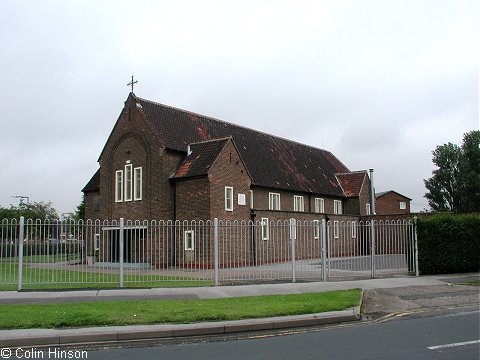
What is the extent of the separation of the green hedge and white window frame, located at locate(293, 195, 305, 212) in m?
17.8

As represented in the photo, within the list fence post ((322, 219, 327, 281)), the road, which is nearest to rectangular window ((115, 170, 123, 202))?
fence post ((322, 219, 327, 281))

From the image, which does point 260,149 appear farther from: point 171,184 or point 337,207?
point 171,184

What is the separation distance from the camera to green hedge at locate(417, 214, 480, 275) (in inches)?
796

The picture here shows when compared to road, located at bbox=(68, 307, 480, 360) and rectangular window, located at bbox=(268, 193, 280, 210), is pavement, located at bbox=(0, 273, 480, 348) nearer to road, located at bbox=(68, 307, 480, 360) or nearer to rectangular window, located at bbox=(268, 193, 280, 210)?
road, located at bbox=(68, 307, 480, 360)

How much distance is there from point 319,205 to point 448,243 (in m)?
20.6

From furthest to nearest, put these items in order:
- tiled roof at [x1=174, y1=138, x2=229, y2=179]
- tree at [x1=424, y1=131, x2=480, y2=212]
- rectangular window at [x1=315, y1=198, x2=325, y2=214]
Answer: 1. tree at [x1=424, y1=131, x2=480, y2=212]
2. rectangular window at [x1=315, y1=198, x2=325, y2=214]
3. tiled roof at [x1=174, y1=138, x2=229, y2=179]

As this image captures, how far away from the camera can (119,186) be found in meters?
32.8

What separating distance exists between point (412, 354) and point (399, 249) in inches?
517

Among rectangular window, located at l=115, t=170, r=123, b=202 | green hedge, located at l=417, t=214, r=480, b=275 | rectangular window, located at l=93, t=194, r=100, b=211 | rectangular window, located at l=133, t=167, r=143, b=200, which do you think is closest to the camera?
green hedge, located at l=417, t=214, r=480, b=275

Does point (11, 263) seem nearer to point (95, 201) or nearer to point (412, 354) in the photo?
point (412, 354)

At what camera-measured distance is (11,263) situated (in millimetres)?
16719

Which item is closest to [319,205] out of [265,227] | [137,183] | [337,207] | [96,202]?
[337,207]

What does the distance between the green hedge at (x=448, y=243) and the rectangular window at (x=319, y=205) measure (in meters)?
19.5

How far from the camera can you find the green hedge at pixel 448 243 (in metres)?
20.2
